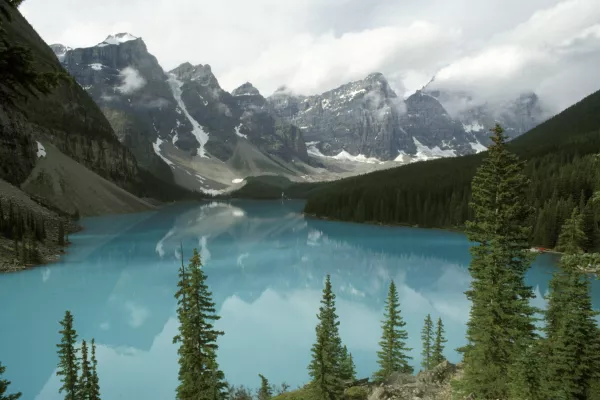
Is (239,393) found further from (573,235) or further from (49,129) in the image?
(49,129)

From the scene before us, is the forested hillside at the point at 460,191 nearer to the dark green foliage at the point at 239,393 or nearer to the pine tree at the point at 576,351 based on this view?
the dark green foliage at the point at 239,393

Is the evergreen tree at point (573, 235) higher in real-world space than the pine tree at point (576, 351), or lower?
higher

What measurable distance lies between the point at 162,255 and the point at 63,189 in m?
80.2

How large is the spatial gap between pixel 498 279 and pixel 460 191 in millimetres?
108348

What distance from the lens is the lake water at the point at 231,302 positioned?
2792 cm

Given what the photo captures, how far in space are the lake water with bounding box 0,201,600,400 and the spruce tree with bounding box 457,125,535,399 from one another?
1311 centimetres

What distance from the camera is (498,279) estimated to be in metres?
15.8

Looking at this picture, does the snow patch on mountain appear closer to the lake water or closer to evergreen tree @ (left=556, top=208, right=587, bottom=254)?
the lake water

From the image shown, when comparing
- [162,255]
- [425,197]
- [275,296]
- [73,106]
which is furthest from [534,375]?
[73,106]

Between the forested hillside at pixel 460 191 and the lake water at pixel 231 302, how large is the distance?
12.8 meters

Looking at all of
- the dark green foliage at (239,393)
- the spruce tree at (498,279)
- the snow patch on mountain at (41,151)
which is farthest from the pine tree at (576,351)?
the snow patch on mountain at (41,151)

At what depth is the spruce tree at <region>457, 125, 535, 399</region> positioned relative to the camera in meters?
14.5

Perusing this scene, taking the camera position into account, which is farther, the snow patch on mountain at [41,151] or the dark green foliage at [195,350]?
the snow patch on mountain at [41,151]

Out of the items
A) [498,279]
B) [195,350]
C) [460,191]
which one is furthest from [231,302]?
[460,191]
